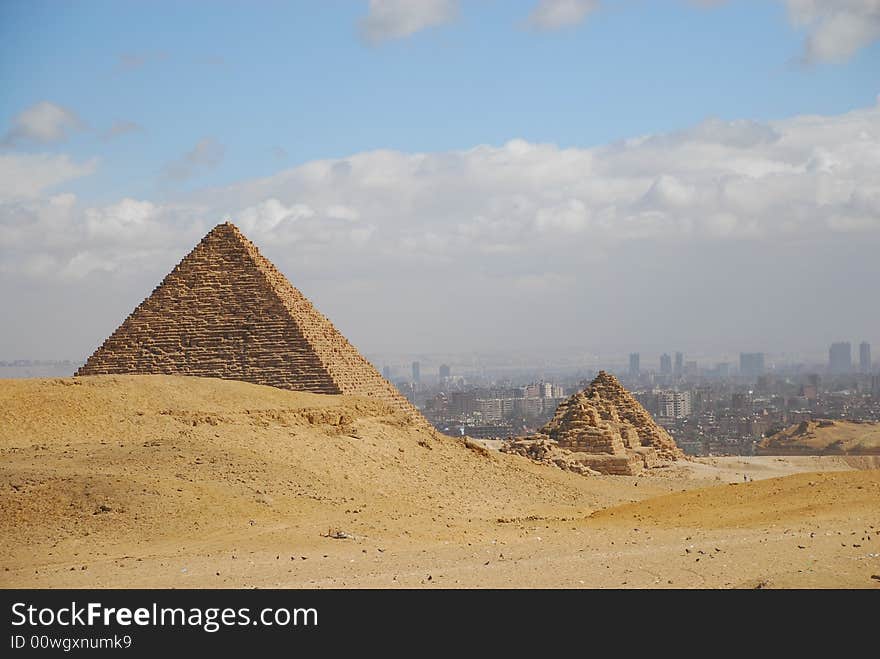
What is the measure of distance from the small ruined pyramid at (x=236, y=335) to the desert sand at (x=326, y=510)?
4823 mm

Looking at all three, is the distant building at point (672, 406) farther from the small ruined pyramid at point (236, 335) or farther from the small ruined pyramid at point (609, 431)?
the small ruined pyramid at point (236, 335)

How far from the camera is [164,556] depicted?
13.3m

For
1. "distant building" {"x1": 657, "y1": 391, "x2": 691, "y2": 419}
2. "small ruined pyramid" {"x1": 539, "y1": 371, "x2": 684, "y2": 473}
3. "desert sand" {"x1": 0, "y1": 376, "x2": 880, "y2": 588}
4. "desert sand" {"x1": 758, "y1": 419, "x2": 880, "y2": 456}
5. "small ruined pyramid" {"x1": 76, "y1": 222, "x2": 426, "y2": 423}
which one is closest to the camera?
"desert sand" {"x1": 0, "y1": 376, "x2": 880, "y2": 588}

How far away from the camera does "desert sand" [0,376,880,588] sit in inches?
440

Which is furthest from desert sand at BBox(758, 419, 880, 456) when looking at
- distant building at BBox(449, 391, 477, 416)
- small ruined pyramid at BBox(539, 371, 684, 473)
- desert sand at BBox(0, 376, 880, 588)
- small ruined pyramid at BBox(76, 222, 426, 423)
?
distant building at BBox(449, 391, 477, 416)

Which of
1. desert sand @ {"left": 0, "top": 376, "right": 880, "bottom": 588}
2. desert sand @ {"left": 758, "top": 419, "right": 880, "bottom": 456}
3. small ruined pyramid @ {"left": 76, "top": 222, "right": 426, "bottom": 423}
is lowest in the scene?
desert sand @ {"left": 758, "top": 419, "right": 880, "bottom": 456}

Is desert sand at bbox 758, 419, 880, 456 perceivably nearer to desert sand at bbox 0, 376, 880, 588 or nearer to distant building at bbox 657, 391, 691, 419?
desert sand at bbox 0, 376, 880, 588

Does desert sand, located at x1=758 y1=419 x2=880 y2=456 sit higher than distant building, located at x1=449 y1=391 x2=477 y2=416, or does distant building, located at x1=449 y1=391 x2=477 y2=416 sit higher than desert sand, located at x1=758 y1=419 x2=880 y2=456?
distant building, located at x1=449 y1=391 x2=477 y2=416

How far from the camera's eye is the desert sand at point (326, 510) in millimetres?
11172

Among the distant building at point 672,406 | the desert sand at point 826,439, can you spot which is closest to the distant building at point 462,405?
the distant building at point 672,406

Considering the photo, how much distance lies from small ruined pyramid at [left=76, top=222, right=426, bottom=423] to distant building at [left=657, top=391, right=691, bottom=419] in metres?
75.4

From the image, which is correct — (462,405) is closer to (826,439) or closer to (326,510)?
(826,439)
